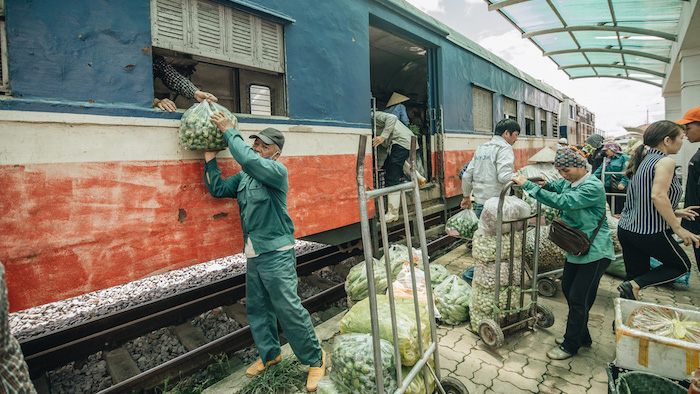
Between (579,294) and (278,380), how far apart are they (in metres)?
2.43

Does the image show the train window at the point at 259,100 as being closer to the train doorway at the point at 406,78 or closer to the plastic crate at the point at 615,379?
the train doorway at the point at 406,78

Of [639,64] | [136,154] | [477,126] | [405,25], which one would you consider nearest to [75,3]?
[136,154]

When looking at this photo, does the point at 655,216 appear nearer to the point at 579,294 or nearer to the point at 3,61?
the point at 579,294

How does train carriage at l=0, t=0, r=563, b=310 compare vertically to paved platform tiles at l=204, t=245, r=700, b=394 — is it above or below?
above

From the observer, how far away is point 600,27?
7.76m

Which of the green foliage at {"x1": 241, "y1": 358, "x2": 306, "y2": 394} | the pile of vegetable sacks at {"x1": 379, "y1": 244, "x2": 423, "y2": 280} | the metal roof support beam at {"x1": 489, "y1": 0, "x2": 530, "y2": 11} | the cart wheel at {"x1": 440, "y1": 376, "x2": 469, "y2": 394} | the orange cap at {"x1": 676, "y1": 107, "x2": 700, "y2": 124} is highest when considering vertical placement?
the metal roof support beam at {"x1": 489, "y1": 0, "x2": 530, "y2": 11}

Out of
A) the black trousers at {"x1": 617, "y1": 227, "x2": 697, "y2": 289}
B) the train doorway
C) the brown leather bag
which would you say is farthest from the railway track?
the train doorway

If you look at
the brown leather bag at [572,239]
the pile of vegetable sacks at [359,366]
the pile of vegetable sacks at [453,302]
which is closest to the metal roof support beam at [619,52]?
the brown leather bag at [572,239]

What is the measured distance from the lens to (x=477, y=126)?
25.1ft

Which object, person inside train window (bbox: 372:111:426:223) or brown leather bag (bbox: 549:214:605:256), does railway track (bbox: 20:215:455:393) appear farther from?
brown leather bag (bbox: 549:214:605:256)

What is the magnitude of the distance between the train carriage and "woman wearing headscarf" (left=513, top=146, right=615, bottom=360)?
2275 millimetres

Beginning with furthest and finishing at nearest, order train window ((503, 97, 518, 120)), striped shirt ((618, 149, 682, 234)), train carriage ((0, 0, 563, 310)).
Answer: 1. train window ((503, 97, 518, 120))
2. striped shirt ((618, 149, 682, 234))
3. train carriage ((0, 0, 563, 310))

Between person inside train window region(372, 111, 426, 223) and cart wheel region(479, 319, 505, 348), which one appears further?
person inside train window region(372, 111, 426, 223)

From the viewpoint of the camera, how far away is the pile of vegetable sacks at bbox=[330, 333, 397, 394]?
6.97 feet
